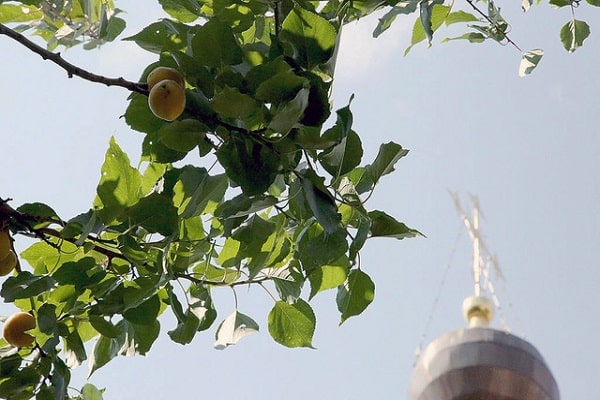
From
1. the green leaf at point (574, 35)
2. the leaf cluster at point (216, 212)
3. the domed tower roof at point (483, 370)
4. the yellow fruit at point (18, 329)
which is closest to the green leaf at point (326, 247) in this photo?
the leaf cluster at point (216, 212)

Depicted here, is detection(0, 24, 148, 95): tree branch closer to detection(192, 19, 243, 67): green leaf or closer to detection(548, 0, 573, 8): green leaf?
detection(192, 19, 243, 67): green leaf

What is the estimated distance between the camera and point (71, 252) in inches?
44.5

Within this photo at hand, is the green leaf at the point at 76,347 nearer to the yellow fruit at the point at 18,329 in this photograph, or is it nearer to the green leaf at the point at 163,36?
the yellow fruit at the point at 18,329

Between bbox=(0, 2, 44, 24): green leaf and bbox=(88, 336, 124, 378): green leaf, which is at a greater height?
bbox=(0, 2, 44, 24): green leaf

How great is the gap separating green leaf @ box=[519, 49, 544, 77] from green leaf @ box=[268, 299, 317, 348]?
26.2 inches

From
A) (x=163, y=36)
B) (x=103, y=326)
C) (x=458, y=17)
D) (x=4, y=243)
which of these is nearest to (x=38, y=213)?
(x=4, y=243)

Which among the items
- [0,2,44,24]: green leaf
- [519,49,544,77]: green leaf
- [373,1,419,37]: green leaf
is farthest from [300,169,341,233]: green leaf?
[519,49,544,77]: green leaf

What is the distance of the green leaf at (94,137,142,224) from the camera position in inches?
40.9

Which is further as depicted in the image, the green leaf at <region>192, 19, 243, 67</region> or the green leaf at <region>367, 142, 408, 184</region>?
the green leaf at <region>367, 142, 408, 184</region>

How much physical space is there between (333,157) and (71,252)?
14.9 inches

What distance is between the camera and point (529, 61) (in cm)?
159

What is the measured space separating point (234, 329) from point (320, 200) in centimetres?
35

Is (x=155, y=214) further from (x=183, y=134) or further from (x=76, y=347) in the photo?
(x=76, y=347)

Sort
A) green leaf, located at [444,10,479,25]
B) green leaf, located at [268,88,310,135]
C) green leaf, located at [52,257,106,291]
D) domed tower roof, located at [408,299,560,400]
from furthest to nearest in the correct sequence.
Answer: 1. domed tower roof, located at [408,299,560,400]
2. green leaf, located at [444,10,479,25]
3. green leaf, located at [52,257,106,291]
4. green leaf, located at [268,88,310,135]
